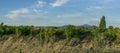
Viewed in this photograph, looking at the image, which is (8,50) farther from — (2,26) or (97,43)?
(2,26)

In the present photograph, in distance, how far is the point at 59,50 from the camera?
1297cm

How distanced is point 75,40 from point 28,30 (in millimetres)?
5044

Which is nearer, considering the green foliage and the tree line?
the tree line

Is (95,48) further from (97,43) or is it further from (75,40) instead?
(75,40)

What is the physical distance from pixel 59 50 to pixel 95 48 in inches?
76.3

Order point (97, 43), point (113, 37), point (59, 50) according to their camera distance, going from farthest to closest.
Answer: point (113, 37), point (59, 50), point (97, 43)

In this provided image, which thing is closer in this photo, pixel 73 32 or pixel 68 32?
pixel 68 32

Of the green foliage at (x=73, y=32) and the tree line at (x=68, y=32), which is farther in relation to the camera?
the green foliage at (x=73, y=32)

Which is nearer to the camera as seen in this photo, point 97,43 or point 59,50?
point 97,43

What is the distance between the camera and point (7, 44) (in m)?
13.9

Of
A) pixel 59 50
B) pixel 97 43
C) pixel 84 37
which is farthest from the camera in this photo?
pixel 84 37

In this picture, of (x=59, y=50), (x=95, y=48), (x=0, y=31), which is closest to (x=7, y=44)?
(x=59, y=50)

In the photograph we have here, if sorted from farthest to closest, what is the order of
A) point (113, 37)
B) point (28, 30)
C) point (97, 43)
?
1. point (28, 30)
2. point (113, 37)
3. point (97, 43)

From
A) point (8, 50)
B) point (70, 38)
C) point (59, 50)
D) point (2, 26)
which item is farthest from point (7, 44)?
point (2, 26)
